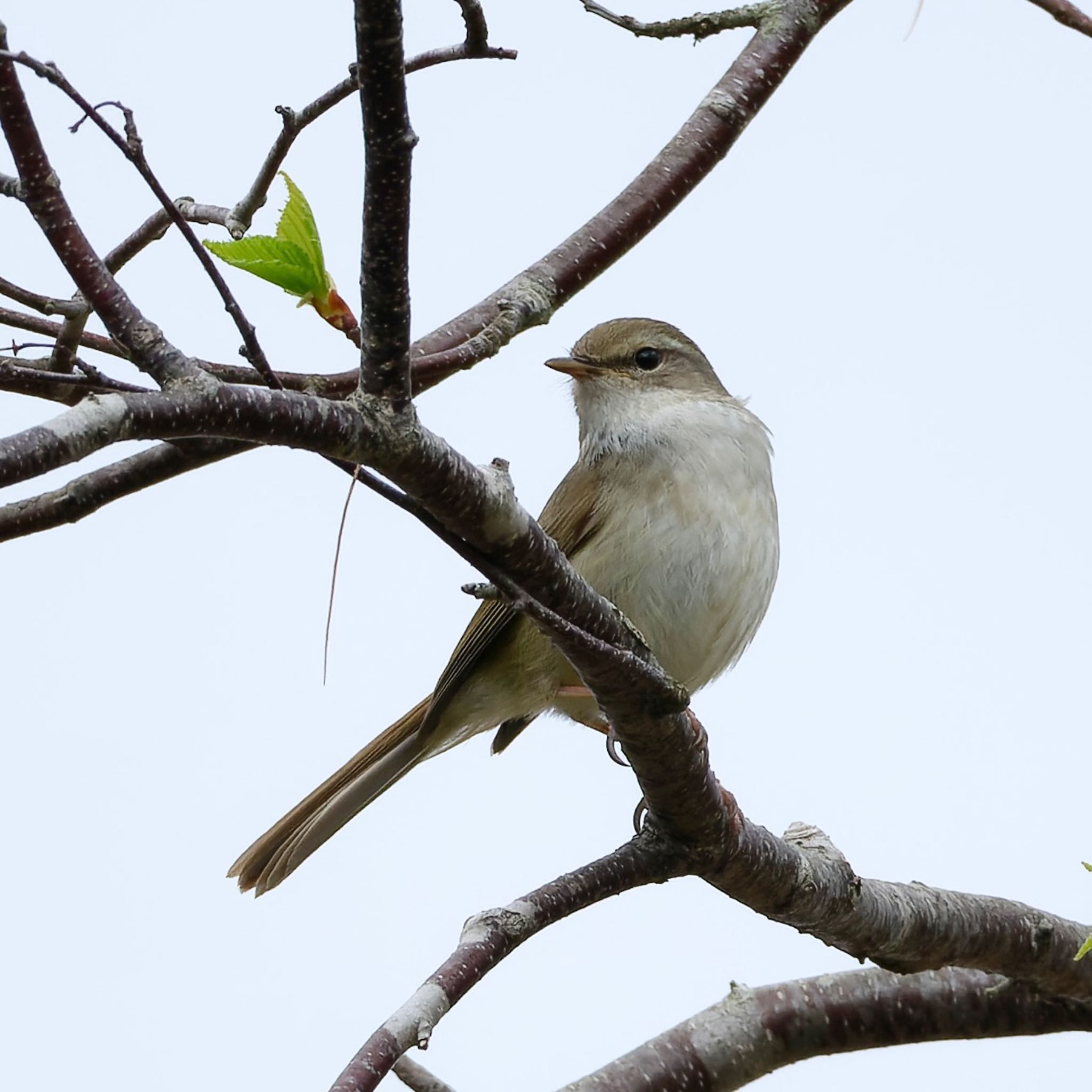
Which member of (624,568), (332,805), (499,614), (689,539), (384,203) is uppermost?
(689,539)

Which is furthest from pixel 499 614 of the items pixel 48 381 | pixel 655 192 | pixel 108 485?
pixel 48 381

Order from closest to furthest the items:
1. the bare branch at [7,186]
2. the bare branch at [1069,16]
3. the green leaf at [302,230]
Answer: the green leaf at [302,230] → the bare branch at [7,186] → the bare branch at [1069,16]

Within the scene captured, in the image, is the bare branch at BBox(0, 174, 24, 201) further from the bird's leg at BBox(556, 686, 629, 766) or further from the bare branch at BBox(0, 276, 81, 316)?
the bird's leg at BBox(556, 686, 629, 766)

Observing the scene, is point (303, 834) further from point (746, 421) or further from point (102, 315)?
point (102, 315)

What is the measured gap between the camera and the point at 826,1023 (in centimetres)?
410

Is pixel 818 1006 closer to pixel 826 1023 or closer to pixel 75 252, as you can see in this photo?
pixel 826 1023

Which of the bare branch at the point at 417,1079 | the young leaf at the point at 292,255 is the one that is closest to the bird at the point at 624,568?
the bare branch at the point at 417,1079

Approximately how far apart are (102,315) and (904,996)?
10.1 feet

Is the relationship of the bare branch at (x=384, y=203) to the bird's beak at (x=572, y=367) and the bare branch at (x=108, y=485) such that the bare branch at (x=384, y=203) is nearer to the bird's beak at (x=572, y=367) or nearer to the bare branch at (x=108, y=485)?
the bare branch at (x=108, y=485)

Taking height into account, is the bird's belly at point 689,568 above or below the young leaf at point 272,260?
above

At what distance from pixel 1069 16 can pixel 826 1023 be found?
2.63 metres

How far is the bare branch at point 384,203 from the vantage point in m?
1.82

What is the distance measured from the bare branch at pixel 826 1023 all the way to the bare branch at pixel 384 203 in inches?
91.5

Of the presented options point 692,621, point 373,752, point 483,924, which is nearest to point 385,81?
point 483,924
